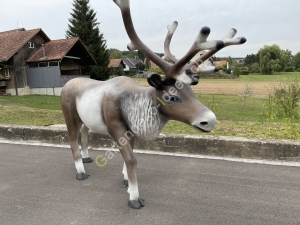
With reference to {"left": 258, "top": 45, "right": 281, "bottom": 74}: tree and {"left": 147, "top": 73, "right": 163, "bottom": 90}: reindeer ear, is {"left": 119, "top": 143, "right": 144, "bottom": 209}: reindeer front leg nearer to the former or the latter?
{"left": 147, "top": 73, "right": 163, "bottom": 90}: reindeer ear

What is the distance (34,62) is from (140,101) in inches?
749

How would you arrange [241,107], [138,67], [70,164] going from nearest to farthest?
[70,164]
[241,107]
[138,67]

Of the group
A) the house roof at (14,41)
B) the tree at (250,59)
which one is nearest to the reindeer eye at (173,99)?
the house roof at (14,41)

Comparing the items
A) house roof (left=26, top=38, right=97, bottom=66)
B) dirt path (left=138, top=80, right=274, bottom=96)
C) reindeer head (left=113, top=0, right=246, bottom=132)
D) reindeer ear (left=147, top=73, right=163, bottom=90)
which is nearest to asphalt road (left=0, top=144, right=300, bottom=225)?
reindeer head (left=113, top=0, right=246, bottom=132)

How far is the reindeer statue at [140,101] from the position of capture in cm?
231

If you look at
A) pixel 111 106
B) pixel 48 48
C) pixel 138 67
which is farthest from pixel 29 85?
pixel 138 67

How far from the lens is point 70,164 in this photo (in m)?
4.07

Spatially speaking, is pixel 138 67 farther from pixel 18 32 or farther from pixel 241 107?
pixel 241 107

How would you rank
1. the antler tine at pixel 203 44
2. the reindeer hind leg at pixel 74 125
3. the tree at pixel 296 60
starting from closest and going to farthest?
the antler tine at pixel 203 44 < the reindeer hind leg at pixel 74 125 < the tree at pixel 296 60

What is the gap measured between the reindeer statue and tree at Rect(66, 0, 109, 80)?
21.4m

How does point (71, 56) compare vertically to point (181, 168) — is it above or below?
above

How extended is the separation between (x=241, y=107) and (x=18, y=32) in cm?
1782

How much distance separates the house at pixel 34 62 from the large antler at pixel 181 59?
16.9 metres

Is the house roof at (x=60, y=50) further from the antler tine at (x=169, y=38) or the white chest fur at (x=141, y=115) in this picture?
the white chest fur at (x=141, y=115)
